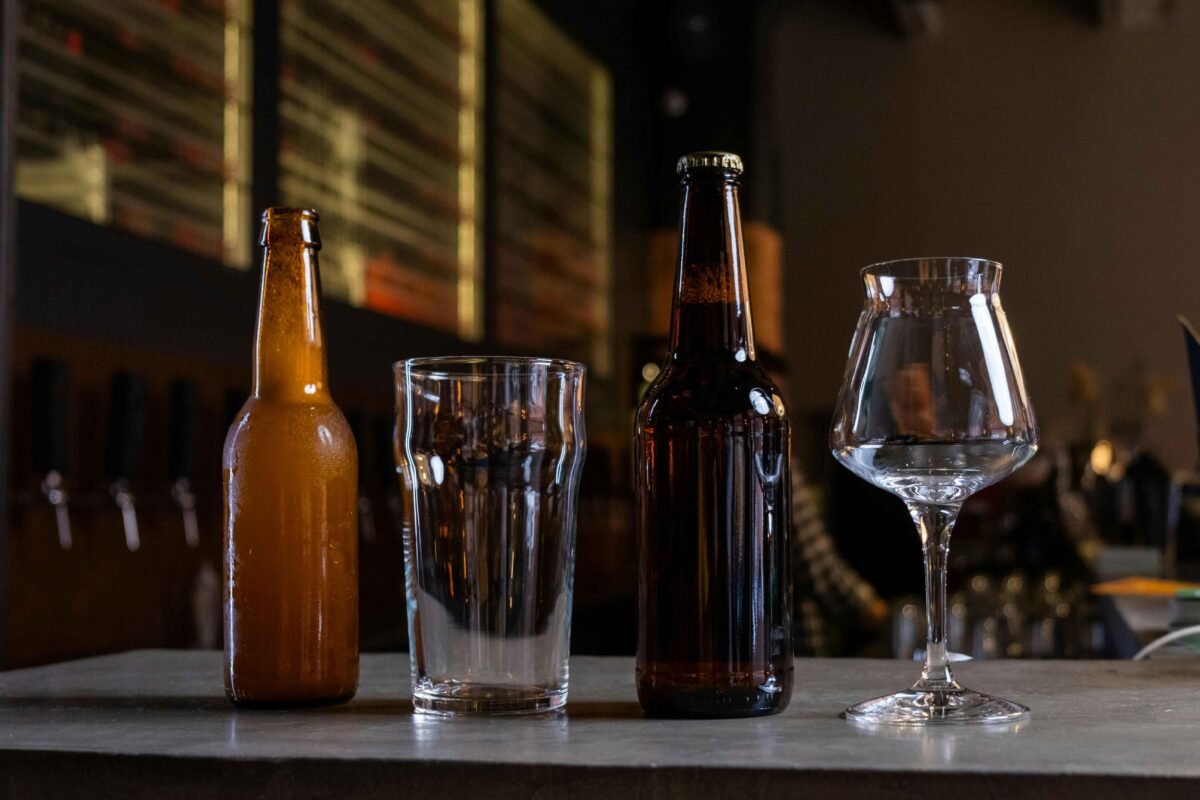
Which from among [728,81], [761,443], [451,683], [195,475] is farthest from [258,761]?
[728,81]

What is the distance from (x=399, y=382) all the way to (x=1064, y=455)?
14.7ft

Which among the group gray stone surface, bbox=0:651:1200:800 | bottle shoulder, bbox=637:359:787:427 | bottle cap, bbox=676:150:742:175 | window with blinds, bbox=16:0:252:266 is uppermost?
window with blinds, bbox=16:0:252:266

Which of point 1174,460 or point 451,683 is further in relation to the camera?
point 1174,460

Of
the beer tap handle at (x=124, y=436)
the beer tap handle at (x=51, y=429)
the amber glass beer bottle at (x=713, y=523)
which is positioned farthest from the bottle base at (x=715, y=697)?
the beer tap handle at (x=124, y=436)

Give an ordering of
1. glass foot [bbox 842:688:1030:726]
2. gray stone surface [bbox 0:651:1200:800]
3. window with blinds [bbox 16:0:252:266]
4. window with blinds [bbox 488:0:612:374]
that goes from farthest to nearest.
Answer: window with blinds [bbox 488:0:612:374] → window with blinds [bbox 16:0:252:266] → glass foot [bbox 842:688:1030:726] → gray stone surface [bbox 0:651:1200:800]

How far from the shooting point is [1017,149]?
6934 mm

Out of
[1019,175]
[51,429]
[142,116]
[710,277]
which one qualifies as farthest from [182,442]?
[1019,175]

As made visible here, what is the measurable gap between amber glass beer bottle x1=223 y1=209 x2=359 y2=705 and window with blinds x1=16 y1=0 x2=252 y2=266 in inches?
73.2

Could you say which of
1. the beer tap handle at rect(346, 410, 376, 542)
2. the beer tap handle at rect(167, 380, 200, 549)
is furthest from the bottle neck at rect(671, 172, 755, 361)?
the beer tap handle at rect(346, 410, 376, 542)

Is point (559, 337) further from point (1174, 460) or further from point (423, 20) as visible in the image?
point (1174, 460)

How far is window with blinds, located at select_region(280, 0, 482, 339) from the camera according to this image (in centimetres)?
343

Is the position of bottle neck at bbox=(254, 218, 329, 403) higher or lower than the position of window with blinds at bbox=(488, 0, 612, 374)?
lower

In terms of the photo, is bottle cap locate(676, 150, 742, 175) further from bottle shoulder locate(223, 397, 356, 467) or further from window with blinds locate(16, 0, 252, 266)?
window with blinds locate(16, 0, 252, 266)

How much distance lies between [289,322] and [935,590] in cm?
36
